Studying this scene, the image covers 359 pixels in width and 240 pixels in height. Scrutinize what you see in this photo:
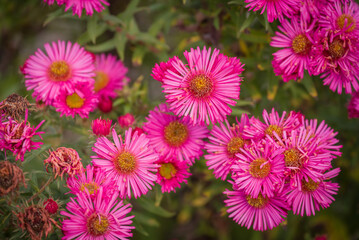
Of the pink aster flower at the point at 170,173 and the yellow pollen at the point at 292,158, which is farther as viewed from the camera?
the pink aster flower at the point at 170,173

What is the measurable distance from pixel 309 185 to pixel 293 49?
63cm

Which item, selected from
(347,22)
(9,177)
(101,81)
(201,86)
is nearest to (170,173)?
(201,86)

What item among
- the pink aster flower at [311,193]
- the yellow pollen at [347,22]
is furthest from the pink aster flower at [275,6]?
the pink aster flower at [311,193]

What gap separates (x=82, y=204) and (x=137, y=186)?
0.26 metres

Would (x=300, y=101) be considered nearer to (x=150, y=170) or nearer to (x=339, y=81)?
(x=339, y=81)

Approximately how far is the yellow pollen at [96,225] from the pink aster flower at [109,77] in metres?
0.79

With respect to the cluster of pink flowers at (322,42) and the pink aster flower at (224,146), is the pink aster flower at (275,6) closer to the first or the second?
the cluster of pink flowers at (322,42)

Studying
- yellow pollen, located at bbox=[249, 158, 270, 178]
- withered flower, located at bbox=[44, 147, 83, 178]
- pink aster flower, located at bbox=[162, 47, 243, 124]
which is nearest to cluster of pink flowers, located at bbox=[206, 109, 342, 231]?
yellow pollen, located at bbox=[249, 158, 270, 178]

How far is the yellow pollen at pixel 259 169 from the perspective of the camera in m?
1.44

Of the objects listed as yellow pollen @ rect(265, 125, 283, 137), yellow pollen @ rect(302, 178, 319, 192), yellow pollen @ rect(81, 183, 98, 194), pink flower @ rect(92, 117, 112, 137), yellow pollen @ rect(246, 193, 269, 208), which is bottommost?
yellow pollen @ rect(81, 183, 98, 194)

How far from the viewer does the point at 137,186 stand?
152cm

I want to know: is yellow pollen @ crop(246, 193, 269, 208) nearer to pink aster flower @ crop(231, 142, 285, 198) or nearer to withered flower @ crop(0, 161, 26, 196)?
pink aster flower @ crop(231, 142, 285, 198)

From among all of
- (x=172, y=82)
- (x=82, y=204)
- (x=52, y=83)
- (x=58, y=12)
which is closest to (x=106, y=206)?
(x=82, y=204)

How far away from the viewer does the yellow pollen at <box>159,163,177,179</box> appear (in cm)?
156
